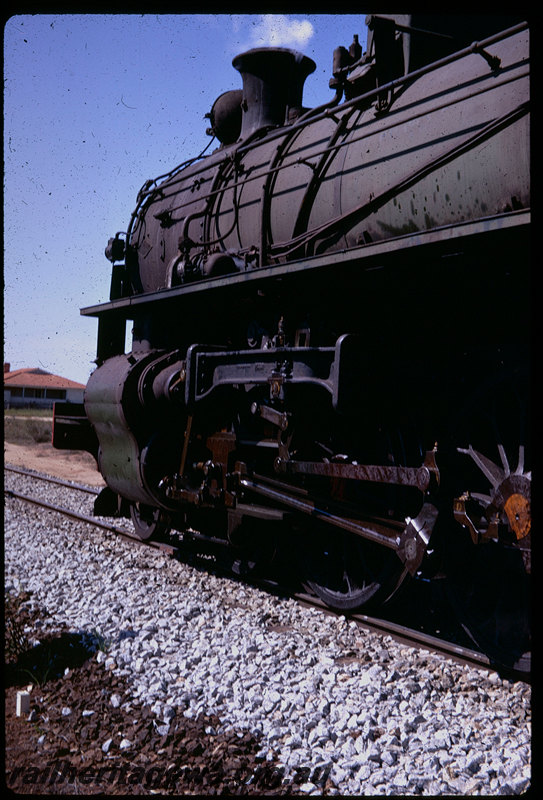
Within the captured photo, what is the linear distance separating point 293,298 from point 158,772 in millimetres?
2972

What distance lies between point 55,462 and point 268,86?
547 inches

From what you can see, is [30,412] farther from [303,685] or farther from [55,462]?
[303,685]

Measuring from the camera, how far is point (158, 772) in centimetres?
271

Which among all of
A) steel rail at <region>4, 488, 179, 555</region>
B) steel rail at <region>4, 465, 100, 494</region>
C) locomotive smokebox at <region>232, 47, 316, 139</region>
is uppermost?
locomotive smokebox at <region>232, 47, 316, 139</region>

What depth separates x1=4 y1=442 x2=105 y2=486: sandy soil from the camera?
597 inches

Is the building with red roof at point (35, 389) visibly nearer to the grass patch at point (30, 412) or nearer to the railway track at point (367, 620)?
the grass patch at point (30, 412)

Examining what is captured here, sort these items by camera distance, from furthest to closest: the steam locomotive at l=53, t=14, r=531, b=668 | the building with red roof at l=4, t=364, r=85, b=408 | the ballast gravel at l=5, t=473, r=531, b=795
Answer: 1. the building with red roof at l=4, t=364, r=85, b=408
2. the steam locomotive at l=53, t=14, r=531, b=668
3. the ballast gravel at l=5, t=473, r=531, b=795

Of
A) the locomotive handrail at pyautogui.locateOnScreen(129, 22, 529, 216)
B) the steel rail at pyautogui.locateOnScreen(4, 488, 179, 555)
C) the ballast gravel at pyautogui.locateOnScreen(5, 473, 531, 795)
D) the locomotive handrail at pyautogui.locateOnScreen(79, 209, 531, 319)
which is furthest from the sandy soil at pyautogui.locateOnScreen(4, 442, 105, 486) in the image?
the locomotive handrail at pyautogui.locateOnScreen(129, 22, 529, 216)

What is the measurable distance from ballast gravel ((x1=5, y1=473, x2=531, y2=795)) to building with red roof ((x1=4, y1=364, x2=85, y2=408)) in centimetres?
3996

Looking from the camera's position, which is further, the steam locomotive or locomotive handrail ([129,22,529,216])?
the steam locomotive

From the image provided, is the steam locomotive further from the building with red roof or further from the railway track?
the building with red roof

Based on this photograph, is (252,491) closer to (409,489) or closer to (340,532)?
(340,532)

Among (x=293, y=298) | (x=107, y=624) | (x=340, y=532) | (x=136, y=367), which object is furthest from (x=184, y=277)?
(x=107, y=624)

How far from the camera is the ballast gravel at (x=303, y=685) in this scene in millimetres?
2711
